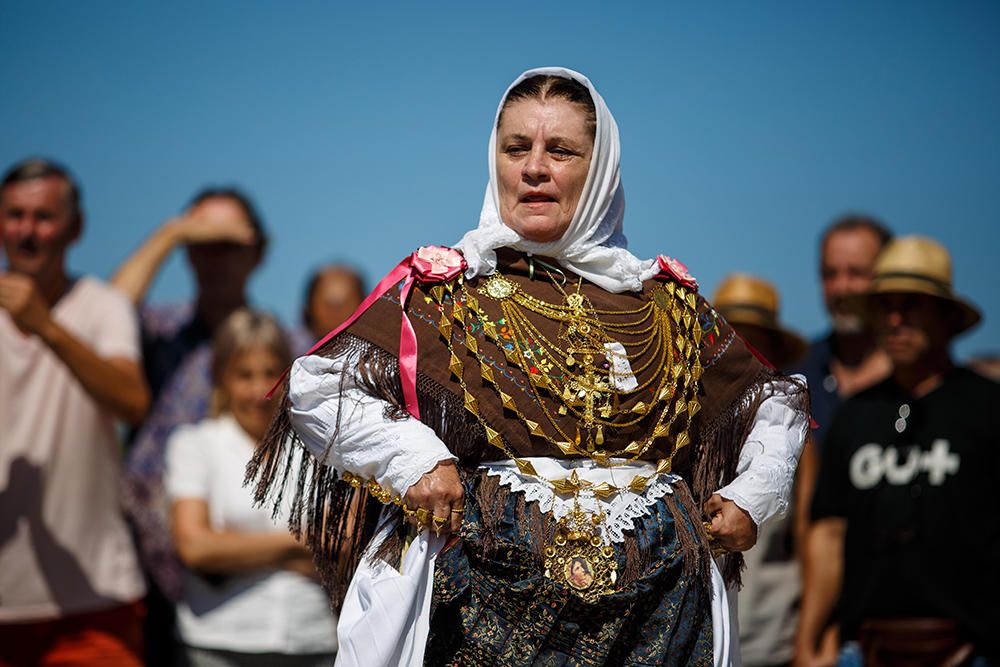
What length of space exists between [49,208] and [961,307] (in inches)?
155

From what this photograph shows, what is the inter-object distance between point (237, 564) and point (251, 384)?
79 centimetres

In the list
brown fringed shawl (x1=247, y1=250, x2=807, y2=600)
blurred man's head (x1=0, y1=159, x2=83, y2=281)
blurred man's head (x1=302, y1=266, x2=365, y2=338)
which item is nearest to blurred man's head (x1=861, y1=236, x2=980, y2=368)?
brown fringed shawl (x1=247, y1=250, x2=807, y2=600)

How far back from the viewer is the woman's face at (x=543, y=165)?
148 inches

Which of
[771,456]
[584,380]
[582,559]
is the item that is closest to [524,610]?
[582,559]

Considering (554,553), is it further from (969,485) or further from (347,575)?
(969,485)

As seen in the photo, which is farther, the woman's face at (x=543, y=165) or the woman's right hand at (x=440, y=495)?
the woman's face at (x=543, y=165)

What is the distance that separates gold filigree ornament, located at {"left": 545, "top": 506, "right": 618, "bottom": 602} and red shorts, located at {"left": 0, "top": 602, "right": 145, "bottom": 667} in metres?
2.75

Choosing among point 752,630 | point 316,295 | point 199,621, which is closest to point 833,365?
point 752,630

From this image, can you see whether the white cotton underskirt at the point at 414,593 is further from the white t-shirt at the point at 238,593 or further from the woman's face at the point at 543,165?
the white t-shirt at the point at 238,593

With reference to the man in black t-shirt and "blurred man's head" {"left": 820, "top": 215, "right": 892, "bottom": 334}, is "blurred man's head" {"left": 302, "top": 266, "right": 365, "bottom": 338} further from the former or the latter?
the man in black t-shirt

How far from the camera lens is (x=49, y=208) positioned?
6012 millimetres

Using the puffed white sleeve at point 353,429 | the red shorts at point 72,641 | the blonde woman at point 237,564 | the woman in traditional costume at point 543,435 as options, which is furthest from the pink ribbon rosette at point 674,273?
the red shorts at point 72,641

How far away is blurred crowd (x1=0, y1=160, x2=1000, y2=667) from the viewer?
545 cm

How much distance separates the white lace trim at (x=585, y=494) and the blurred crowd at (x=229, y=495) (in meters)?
1.75
